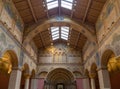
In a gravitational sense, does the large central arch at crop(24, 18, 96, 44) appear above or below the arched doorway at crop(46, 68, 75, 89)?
above

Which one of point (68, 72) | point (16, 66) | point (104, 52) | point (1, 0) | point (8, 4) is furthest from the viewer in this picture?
point (68, 72)

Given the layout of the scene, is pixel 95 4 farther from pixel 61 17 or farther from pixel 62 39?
pixel 62 39

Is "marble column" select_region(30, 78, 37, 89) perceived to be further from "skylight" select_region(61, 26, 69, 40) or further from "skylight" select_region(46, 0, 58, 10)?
"skylight" select_region(46, 0, 58, 10)

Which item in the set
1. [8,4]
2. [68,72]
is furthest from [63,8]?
[68,72]

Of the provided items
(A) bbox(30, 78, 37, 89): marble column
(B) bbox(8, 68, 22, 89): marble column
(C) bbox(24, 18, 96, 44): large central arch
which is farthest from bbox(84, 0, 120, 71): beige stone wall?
(A) bbox(30, 78, 37, 89): marble column

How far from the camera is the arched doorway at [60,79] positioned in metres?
20.7

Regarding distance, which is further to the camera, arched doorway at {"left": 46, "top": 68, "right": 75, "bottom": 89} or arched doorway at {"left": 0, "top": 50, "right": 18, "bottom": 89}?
arched doorway at {"left": 46, "top": 68, "right": 75, "bottom": 89}

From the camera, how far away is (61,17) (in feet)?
51.0

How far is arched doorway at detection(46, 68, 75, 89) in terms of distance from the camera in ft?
68.0

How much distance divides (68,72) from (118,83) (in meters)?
7.89

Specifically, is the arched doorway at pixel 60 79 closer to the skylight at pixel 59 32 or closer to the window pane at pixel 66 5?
the skylight at pixel 59 32

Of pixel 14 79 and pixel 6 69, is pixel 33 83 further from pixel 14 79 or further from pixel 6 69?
pixel 14 79

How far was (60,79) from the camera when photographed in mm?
22531

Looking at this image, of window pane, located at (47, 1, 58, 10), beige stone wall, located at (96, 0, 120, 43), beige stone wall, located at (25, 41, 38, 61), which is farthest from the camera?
beige stone wall, located at (25, 41, 38, 61)
